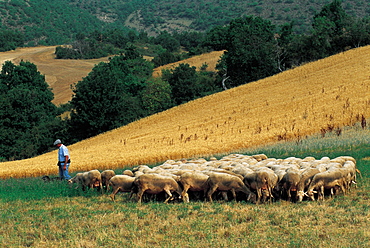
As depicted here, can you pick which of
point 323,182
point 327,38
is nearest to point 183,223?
point 323,182

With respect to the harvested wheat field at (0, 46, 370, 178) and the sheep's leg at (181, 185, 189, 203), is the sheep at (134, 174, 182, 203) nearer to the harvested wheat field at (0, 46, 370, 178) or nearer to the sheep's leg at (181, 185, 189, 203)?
the sheep's leg at (181, 185, 189, 203)

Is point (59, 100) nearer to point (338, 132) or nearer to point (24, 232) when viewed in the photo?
point (338, 132)

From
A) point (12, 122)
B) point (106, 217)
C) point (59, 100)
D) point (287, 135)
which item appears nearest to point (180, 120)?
point (287, 135)

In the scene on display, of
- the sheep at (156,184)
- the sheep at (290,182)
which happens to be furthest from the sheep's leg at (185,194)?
the sheep at (290,182)

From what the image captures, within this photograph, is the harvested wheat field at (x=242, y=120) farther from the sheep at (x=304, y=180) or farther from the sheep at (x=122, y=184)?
the sheep at (x=304, y=180)

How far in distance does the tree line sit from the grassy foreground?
51215 mm

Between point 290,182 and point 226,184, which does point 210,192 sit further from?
point 290,182

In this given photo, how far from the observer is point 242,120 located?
46.5 m

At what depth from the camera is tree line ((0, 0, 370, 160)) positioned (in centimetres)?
6931

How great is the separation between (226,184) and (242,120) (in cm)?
2958

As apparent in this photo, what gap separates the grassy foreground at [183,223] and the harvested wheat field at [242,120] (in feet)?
49.4

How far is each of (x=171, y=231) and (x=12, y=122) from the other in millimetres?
66765

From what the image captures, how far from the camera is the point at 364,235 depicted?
1206 cm

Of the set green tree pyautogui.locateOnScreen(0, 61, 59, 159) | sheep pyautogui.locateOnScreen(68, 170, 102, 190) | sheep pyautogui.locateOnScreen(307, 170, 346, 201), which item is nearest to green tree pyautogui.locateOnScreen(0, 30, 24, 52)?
green tree pyautogui.locateOnScreen(0, 61, 59, 159)
